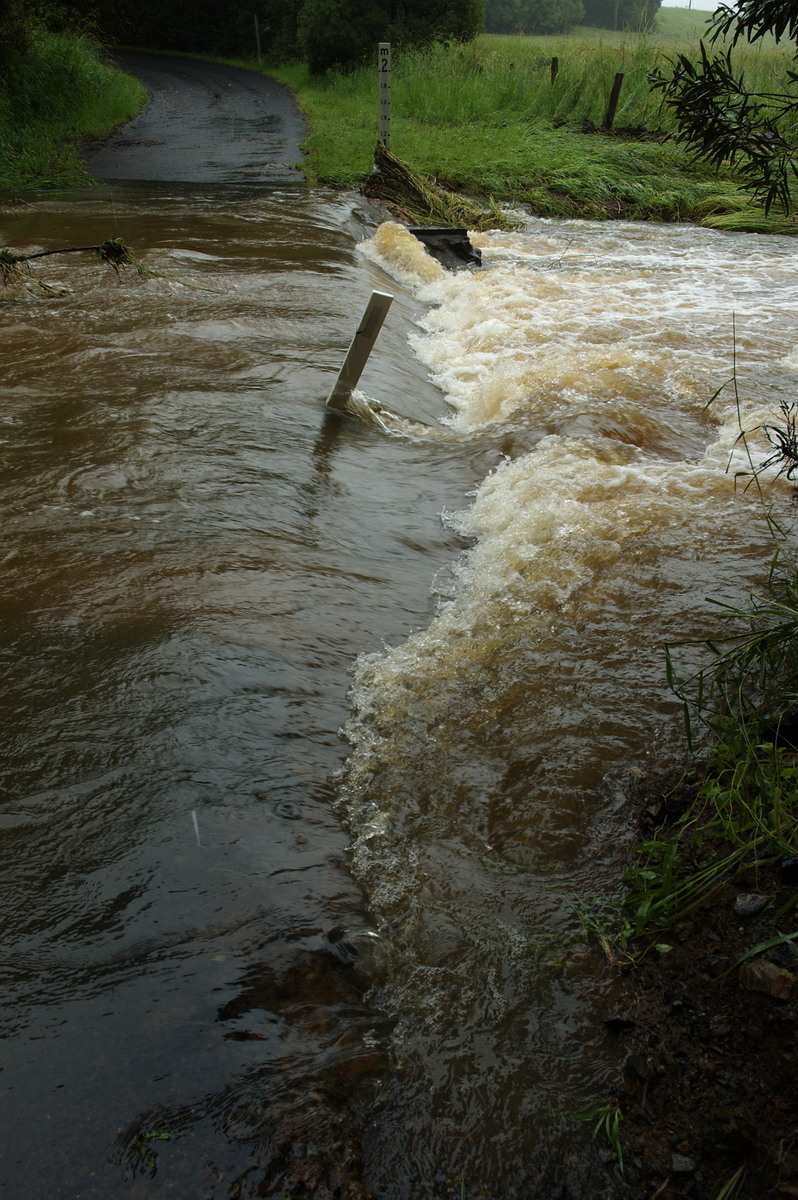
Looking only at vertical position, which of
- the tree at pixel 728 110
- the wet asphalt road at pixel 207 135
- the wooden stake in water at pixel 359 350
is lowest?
the wooden stake in water at pixel 359 350

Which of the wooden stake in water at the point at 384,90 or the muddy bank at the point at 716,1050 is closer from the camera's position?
the muddy bank at the point at 716,1050

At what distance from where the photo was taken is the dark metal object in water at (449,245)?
1209 cm

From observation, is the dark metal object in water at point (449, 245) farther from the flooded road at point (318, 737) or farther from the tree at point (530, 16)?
the tree at point (530, 16)

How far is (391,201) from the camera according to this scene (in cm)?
1380

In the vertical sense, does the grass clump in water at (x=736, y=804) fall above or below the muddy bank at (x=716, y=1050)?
above

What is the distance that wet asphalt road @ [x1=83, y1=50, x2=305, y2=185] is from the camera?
52.1ft

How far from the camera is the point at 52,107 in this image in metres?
18.3

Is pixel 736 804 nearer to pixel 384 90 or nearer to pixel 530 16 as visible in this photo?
pixel 384 90

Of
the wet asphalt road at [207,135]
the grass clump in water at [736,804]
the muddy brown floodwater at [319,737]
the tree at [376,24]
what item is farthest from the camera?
the tree at [376,24]

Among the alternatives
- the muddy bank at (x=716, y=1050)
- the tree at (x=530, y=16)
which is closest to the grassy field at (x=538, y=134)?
the muddy bank at (x=716, y=1050)

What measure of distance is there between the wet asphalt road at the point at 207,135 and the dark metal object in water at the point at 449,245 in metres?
4.12

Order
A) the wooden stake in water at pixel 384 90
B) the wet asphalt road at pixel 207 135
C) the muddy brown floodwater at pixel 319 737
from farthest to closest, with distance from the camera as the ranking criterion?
the wet asphalt road at pixel 207 135
the wooden stake in water at pixel 384 90
the muddy brown floodwater at pixel 319 737

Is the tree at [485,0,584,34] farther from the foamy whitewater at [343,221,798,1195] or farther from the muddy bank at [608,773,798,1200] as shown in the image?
the muddy bank at [608,773,798,1200]

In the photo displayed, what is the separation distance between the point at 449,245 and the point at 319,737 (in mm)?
10772
